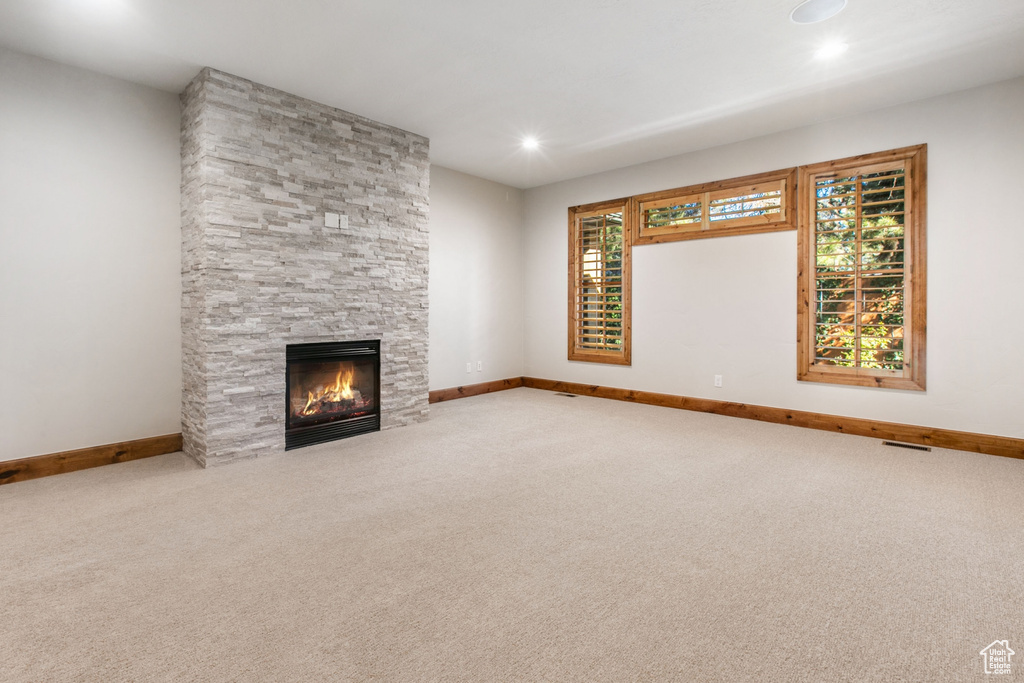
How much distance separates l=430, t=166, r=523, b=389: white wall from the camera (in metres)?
6.13

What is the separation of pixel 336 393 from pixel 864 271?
16.1ft

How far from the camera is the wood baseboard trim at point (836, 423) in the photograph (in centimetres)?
387

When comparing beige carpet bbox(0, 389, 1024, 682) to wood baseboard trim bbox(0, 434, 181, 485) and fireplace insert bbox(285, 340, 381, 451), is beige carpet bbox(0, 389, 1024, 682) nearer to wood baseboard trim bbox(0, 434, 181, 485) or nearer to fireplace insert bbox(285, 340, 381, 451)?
wood baseboard trim bbox(0, 434, 181, 485)

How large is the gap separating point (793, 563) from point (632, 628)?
0.95m

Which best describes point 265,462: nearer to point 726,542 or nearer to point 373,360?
point 373,360

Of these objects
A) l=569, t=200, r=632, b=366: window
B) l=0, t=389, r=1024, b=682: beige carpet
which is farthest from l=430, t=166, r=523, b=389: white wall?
l=0, t=389, r=1024, b=682: beige carpet

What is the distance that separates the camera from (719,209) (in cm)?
539

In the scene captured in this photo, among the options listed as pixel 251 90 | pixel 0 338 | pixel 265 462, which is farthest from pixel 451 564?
pixel 251 90

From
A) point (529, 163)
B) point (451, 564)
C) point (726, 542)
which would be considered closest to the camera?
point (451, 564)

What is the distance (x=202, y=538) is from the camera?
96.9 inches

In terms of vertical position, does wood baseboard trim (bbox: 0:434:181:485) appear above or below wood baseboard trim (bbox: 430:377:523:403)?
below

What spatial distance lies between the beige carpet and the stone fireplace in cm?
52

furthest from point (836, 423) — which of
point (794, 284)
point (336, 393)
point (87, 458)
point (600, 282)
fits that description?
point (87, 458)

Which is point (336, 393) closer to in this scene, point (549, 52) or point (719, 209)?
point (549, 52)
